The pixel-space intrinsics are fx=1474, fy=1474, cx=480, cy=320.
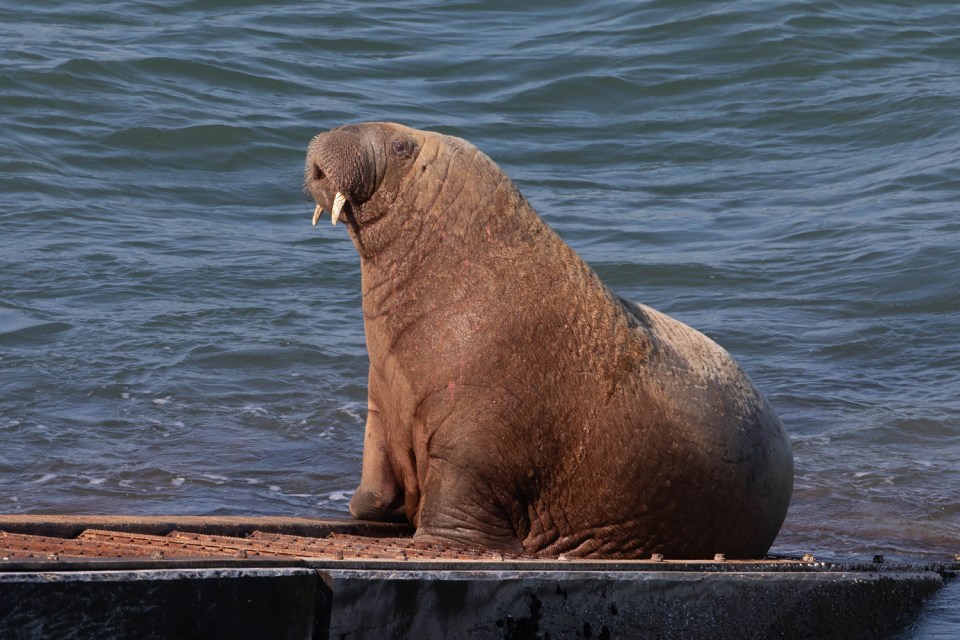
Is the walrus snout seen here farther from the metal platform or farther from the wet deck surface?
the wet deck surface

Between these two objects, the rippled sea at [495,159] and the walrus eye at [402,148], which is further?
the rippled sea at [495,159]

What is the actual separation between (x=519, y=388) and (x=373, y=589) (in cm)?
160

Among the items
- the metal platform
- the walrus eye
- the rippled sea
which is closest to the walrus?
the walrus eye

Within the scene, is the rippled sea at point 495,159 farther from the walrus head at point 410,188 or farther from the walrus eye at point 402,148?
the walrus eye at point 402,148

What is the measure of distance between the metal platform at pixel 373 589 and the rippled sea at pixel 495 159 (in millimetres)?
686

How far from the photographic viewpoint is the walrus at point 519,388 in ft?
17.6

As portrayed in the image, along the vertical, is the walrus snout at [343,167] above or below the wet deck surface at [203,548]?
above

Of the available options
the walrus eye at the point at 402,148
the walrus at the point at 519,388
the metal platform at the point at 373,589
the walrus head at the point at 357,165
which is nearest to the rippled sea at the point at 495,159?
the metal platform at the point at 373,589

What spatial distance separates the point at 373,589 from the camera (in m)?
3.89

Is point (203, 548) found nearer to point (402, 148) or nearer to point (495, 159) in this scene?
point (402, 148)

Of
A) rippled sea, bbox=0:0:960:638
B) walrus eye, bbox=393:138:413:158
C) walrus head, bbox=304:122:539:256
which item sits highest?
walrus eye, bbox=393:138:413:158

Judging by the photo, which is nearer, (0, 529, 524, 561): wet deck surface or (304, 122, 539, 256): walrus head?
(0, 529, 524, 561): wet deck surface

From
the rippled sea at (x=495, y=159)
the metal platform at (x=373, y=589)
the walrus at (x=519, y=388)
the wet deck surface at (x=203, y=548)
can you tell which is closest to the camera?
the metal platform at (x=373, y=589)

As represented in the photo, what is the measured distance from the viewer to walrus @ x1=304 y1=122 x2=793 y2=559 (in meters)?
5.36
